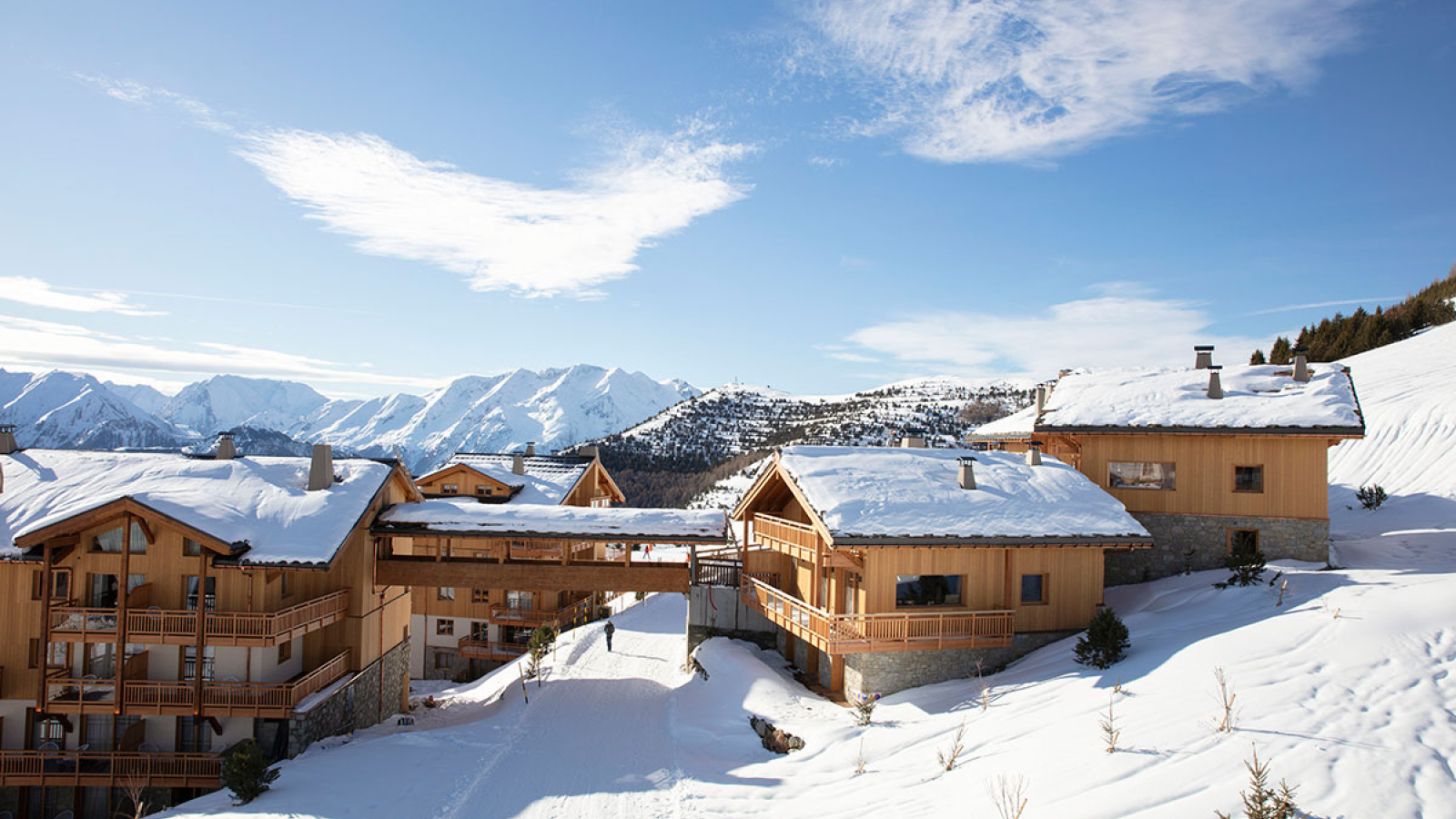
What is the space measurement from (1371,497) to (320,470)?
3630 centimetres

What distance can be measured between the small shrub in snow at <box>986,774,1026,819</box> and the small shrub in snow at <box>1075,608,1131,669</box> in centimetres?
569

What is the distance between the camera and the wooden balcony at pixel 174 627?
62.6 feet

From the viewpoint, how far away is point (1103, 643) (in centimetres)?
1586

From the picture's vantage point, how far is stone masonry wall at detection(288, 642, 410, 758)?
63.9ft

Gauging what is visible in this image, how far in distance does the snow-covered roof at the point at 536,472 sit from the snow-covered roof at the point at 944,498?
18.7m

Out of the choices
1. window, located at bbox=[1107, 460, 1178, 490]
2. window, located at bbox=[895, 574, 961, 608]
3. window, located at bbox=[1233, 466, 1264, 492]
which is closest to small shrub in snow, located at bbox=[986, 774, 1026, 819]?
window, located at bbox=[895, 574, 961, 608]

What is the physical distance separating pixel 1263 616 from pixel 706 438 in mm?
122448

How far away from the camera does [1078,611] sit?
19922 millimetres

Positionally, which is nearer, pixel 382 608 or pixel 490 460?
pixel 382 608

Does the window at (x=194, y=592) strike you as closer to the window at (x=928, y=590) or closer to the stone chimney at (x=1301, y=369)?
the window at (x=928, y=590)

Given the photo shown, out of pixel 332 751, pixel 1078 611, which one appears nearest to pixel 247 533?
pixel 332 751

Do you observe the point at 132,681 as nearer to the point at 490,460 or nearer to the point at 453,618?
the point at 453,618

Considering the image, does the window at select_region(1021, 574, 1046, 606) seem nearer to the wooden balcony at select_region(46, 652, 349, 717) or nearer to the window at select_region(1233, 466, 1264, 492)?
the window at select_region(1233, 466, 1264, 492)

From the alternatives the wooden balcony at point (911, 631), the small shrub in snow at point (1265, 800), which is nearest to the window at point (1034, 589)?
the wooden balcony at point (911, 631)
